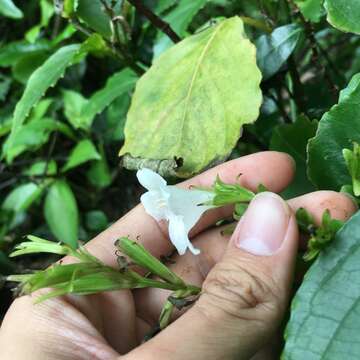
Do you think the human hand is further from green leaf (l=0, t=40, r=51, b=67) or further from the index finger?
green leaf (l=0, t=40, r=51, b=67)

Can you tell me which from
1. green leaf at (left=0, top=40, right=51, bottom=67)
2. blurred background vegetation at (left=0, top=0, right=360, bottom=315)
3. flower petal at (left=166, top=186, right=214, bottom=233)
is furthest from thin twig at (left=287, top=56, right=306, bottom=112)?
green leaf at (left=0, top=40, right=51, bottom=67)

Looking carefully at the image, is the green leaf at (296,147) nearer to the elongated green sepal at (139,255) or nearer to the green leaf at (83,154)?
the elongated green sepal at (139,255)

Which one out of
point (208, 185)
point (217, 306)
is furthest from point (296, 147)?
point (217, 306)

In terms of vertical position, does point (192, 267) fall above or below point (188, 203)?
below

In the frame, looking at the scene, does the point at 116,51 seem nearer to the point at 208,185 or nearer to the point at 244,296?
the point at 208,185

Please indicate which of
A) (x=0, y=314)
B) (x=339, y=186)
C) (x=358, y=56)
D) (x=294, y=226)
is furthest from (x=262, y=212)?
(x=358, y=56)
